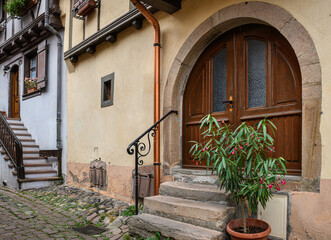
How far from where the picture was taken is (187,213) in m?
3.46

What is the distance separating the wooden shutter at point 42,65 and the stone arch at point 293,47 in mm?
5304

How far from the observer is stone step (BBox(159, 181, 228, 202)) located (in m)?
3.51

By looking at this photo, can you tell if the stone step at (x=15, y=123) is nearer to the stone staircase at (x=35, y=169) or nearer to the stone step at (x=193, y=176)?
the stone staircase at (x=35, y=169)

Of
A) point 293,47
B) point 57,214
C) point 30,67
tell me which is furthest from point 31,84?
point 293,47

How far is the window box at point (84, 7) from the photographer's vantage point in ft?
21.7

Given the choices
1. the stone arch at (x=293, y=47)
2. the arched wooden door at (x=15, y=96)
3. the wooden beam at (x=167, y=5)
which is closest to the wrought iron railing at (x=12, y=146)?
the arched wooden door at (x=15, y=96)

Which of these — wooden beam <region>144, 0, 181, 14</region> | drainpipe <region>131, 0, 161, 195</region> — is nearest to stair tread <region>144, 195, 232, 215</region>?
drainpipe <region>131, 0, 161, 195</region>

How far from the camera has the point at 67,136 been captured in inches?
302

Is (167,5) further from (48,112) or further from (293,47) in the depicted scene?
(48,112)

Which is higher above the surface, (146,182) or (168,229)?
(146,182)

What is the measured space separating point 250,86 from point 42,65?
6886 millimetres

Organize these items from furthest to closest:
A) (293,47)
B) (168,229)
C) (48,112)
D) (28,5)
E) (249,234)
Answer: (28,5) < (48,112) < (168,229) < (293,47) < (249,234)

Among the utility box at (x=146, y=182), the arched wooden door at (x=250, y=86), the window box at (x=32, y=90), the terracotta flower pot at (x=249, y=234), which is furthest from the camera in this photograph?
the window box at (x=32, y=90)

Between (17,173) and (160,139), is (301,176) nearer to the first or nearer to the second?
(160,139)
